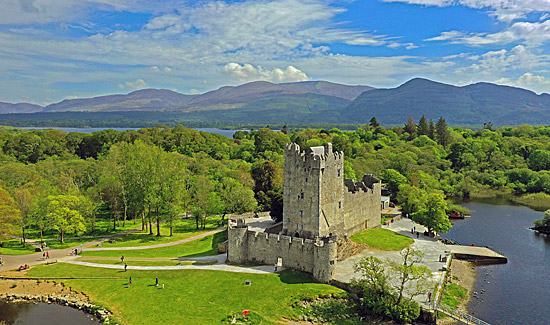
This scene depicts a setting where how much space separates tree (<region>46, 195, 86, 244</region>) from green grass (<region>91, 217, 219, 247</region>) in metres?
5.15

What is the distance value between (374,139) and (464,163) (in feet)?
112

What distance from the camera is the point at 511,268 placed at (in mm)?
49500

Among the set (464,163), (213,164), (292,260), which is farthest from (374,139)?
(292,260)

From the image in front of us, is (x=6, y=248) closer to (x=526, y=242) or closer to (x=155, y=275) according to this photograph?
(x=155, y=275)

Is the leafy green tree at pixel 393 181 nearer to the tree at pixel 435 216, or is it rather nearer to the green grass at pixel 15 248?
the tree at pixel 435 216

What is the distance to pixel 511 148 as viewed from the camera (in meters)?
126

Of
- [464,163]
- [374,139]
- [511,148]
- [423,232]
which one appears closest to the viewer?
[423,232]

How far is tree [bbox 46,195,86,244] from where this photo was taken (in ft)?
171

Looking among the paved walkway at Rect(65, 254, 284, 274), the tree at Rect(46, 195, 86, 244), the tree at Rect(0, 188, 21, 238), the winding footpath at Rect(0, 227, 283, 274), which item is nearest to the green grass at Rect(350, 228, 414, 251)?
the paved walkway at Rect(65, 254, 284, 274)

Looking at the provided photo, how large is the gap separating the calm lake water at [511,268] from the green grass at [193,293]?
18.2 m

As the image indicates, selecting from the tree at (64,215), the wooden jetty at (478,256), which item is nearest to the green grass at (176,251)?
the tree at (64,215)

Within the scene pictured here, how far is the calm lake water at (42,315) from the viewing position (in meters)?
33.7

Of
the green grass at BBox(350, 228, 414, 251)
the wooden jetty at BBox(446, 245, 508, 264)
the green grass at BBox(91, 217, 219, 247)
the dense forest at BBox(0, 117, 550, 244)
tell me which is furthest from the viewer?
the dense forest at BBox(0, 117, 550, 244)

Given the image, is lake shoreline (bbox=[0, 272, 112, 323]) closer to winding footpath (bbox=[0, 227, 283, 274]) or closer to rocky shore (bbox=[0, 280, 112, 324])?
rocky shore (bbox=[0, 280, 112, 324])
